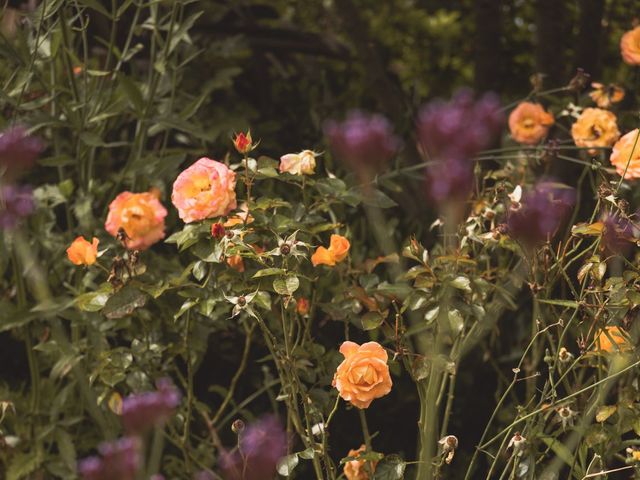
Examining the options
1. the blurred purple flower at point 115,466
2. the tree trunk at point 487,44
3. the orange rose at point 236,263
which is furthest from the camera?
the tree trunk at point 487,44

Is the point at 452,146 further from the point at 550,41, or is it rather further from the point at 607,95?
the point at 550,41

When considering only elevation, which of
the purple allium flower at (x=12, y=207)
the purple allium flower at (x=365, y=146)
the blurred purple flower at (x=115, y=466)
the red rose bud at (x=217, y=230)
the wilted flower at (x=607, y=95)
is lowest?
the wilted flower at (x=607, y=95)

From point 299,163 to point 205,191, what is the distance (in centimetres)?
16

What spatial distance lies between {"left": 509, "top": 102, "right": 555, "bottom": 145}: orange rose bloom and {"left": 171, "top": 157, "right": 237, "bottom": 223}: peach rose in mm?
904

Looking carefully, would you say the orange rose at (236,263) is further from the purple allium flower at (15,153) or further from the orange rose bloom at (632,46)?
the orange rose bloom at (632,46)

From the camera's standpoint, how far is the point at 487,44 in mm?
3084

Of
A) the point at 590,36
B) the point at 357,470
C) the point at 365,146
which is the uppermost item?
the point at 365,146

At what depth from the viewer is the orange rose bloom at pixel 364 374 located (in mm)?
1612

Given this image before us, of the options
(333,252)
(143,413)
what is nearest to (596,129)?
(333,252)

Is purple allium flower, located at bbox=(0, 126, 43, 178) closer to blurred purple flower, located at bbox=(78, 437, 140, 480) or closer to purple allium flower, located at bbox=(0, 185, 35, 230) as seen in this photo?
purple allium flower, located at bbox=(0, 185, 35, 230)

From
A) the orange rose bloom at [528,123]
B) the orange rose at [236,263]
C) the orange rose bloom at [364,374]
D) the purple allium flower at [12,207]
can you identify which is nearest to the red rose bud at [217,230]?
the orange rose at [236,263]

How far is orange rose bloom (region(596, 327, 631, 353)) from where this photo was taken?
5.48ft

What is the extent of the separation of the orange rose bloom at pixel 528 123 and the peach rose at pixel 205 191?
0.90m

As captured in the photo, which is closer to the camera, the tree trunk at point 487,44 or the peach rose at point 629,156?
the peach rose at point 629,156
